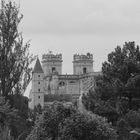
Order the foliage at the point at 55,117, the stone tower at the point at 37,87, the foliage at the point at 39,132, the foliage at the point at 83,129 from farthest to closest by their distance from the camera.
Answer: the stone tower at the point at 37,87, the foliage at the point at 55,117, the foliage at the point at 39,132, the foliage at the point at 83,129

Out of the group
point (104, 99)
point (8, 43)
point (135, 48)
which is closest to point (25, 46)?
point (8, 43)

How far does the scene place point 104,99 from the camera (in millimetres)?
41500

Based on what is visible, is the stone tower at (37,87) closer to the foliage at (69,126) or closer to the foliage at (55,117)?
the foliage at (55,117)

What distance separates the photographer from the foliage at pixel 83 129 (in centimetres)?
2556

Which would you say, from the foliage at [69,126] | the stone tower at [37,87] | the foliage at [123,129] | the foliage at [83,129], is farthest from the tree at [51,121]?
the stone tower at [37,87]

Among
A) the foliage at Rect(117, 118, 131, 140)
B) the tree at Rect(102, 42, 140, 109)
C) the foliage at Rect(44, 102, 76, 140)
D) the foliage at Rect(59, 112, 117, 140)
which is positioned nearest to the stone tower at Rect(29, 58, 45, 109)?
the tree at Rect(102, 42, 140, 109)

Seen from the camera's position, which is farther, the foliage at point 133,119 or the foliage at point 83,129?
the foliage at point 133,119

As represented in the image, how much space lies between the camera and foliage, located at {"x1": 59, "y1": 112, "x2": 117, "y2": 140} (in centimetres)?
2556

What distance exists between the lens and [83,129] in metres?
25.8

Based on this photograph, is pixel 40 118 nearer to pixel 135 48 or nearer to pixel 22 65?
pixel 22 65

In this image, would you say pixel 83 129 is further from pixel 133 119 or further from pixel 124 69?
pixel 124 69

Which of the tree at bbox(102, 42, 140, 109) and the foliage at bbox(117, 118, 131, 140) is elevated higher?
the tree at bbox(102, 42, 140, 109)

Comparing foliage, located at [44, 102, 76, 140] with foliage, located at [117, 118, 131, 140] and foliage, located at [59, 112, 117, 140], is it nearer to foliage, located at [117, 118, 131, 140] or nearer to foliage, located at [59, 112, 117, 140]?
foliage, located at [59, 112, 117, 140]

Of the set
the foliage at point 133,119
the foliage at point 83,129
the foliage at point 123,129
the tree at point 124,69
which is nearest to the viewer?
the foliage at point 83,129
